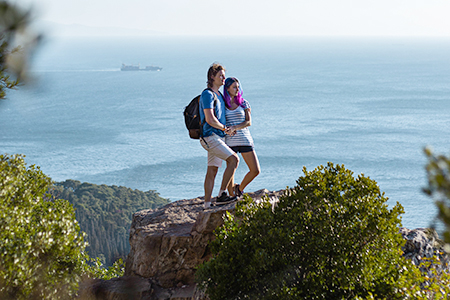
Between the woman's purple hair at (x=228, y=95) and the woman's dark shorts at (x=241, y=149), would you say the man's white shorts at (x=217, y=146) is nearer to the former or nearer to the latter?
the woman's dark shorts at (x=241, y=149)

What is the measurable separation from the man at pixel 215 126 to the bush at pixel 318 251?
4.89ft

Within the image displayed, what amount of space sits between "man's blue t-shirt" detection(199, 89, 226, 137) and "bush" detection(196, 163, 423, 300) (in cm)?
171

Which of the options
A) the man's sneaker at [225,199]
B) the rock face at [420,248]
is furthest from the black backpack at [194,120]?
the rock face at [420,248]

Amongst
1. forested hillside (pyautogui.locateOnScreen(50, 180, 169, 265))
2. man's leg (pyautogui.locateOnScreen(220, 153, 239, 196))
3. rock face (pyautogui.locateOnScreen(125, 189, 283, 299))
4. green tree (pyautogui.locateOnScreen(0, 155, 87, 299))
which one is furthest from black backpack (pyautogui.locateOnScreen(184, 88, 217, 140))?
forested hillside (pyautogui.locateOnScreen(50, 180, 169, 265))

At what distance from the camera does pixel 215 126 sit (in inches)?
248

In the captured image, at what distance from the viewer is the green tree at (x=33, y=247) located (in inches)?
155

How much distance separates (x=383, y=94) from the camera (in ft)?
382

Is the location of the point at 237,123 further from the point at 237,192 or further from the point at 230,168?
the point at 237,192

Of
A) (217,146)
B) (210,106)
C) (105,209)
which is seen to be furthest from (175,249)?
(105,209)

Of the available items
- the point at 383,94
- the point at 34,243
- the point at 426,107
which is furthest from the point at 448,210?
the point at 383,94

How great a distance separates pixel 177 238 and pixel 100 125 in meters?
90.7

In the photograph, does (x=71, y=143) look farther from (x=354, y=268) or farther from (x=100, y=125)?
(x=354, y=268)

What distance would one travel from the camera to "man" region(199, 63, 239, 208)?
6250mm

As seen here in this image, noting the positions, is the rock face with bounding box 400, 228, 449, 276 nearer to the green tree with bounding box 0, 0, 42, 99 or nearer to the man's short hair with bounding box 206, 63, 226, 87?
the man's short hair with bounding box 206, 63, 226, 87
